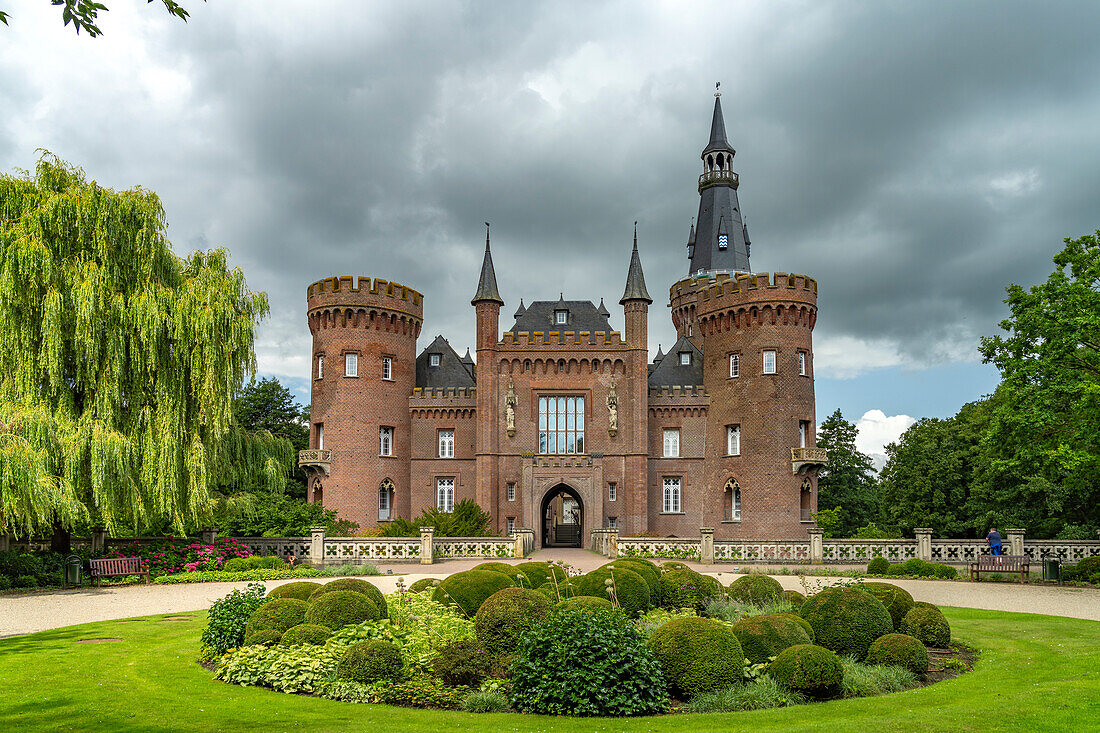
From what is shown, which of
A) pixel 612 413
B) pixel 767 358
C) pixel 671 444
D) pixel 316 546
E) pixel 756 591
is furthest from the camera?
pixel 671 444

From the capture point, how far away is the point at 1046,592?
2248cm

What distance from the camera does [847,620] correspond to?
40.5 feet

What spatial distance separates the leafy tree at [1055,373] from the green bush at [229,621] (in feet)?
71.0

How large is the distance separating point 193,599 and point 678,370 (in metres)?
30.5

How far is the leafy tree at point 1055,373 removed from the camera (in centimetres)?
2430

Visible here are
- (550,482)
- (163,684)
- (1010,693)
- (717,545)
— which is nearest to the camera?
(1010,693)

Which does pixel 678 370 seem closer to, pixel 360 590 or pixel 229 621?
pixel 360 590

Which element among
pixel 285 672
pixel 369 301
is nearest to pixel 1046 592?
pixel 285 672

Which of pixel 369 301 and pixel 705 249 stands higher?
pixel 705 249

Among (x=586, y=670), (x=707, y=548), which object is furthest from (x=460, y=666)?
(x=707, y=548)

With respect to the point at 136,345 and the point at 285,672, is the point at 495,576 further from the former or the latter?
the point at 136,345

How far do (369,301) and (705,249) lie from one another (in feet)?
77.7

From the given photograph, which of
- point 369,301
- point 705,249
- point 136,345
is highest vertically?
point 705,249

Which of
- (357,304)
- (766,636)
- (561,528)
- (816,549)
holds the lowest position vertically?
(561,528)
